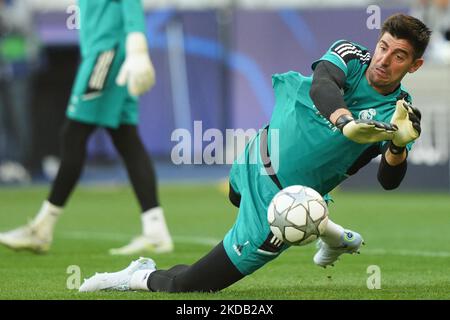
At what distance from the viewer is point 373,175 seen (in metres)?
16.6

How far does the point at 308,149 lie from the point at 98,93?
3250 mm

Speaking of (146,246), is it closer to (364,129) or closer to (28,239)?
(28,239)

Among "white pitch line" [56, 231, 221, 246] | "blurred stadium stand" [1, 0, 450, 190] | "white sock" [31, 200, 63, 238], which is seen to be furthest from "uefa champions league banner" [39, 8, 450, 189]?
"white sock" [31, 200, 63, 238]

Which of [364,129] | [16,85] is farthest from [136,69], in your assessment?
[16,85]

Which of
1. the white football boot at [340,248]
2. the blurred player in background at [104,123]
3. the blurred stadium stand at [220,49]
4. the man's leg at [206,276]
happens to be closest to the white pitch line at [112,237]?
the blurred player in background at [104,123]

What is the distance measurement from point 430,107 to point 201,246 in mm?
7500

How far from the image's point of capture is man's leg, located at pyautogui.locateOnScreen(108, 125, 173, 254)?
9102 millimetres

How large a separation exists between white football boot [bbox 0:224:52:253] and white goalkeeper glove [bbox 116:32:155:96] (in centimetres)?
129

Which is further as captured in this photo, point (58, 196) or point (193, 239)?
point (193, 239)

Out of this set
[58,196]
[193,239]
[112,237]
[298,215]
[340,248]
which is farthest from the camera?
[112,237]

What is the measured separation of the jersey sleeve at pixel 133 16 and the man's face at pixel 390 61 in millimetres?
3111

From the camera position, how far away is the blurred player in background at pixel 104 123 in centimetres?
902

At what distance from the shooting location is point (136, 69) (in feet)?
28.4

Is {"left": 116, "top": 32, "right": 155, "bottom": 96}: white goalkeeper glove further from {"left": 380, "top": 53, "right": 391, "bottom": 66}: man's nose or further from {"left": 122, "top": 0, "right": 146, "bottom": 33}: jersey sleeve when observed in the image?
{"left": 380, "top": 53, "right": 391, "bottom": 66}: man's nose
